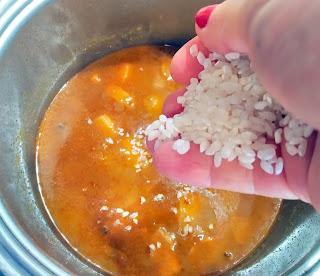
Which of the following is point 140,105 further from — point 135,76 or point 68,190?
point 68,190

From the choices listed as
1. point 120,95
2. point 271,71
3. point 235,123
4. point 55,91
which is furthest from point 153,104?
point 271,71

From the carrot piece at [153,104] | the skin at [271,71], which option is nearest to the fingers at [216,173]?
the skin at [271,71]

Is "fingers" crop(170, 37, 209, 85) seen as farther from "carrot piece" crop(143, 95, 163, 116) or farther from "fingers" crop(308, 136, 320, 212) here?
"fingers" crop(308, 136, 320, 212)

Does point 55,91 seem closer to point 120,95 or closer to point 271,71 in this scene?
point 120,95

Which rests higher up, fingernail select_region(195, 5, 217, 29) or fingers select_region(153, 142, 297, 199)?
fingernail select_region(195, 5, 217, 29)

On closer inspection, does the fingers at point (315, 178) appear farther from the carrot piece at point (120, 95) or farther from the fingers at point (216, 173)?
the carrot piece at point (120, 95)

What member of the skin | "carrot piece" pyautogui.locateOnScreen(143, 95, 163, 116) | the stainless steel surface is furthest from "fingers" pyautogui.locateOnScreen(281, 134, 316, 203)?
"carrot piece" pyautogui.locateOnScreen(143, 95, 163, 116)

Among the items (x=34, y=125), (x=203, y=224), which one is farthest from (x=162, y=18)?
(x=203, y=224)
